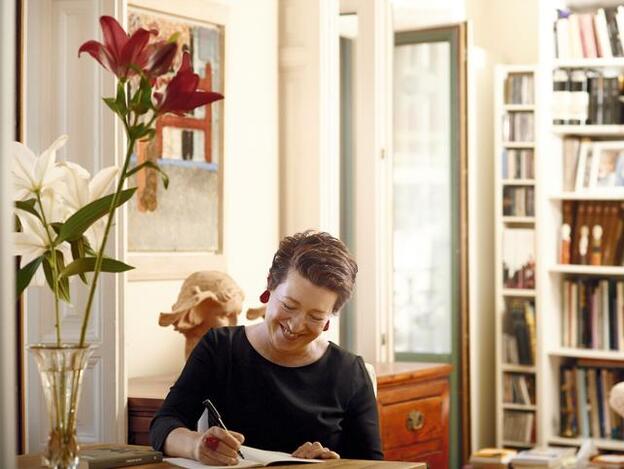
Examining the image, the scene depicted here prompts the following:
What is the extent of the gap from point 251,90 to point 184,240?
71cm

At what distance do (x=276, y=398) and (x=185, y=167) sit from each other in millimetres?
1504

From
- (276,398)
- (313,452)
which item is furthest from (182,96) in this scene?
(276,398)

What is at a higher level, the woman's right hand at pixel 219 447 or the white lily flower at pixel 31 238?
the white lily flower at pixel 31 238

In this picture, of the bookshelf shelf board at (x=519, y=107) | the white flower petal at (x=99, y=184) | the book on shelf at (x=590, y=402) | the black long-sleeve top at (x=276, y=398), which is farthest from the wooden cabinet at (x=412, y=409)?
the bookshelf shelf board at (x=519, y=107)

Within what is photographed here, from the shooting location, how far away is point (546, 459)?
5.44 metres

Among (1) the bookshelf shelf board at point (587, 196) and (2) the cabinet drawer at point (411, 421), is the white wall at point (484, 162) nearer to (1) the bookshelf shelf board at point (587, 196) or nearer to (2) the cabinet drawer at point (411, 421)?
(1) the bookshelf shelf board at point (587, 196)

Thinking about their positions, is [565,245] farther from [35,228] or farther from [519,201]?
[35,228]

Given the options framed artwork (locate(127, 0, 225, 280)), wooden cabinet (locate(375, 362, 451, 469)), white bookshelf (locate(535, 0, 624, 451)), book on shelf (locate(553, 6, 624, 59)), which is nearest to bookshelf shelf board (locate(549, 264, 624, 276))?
white bookshelf (locate(535, 0, 624, 451))

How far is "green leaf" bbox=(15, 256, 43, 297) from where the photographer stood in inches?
75.4

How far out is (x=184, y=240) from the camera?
13.1ft

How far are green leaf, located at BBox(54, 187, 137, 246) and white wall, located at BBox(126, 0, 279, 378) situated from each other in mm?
2037

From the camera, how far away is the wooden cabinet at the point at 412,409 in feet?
13.0

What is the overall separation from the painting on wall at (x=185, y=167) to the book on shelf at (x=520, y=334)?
8.44 feet

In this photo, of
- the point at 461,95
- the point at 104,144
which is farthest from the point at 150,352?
the point at 461,95
